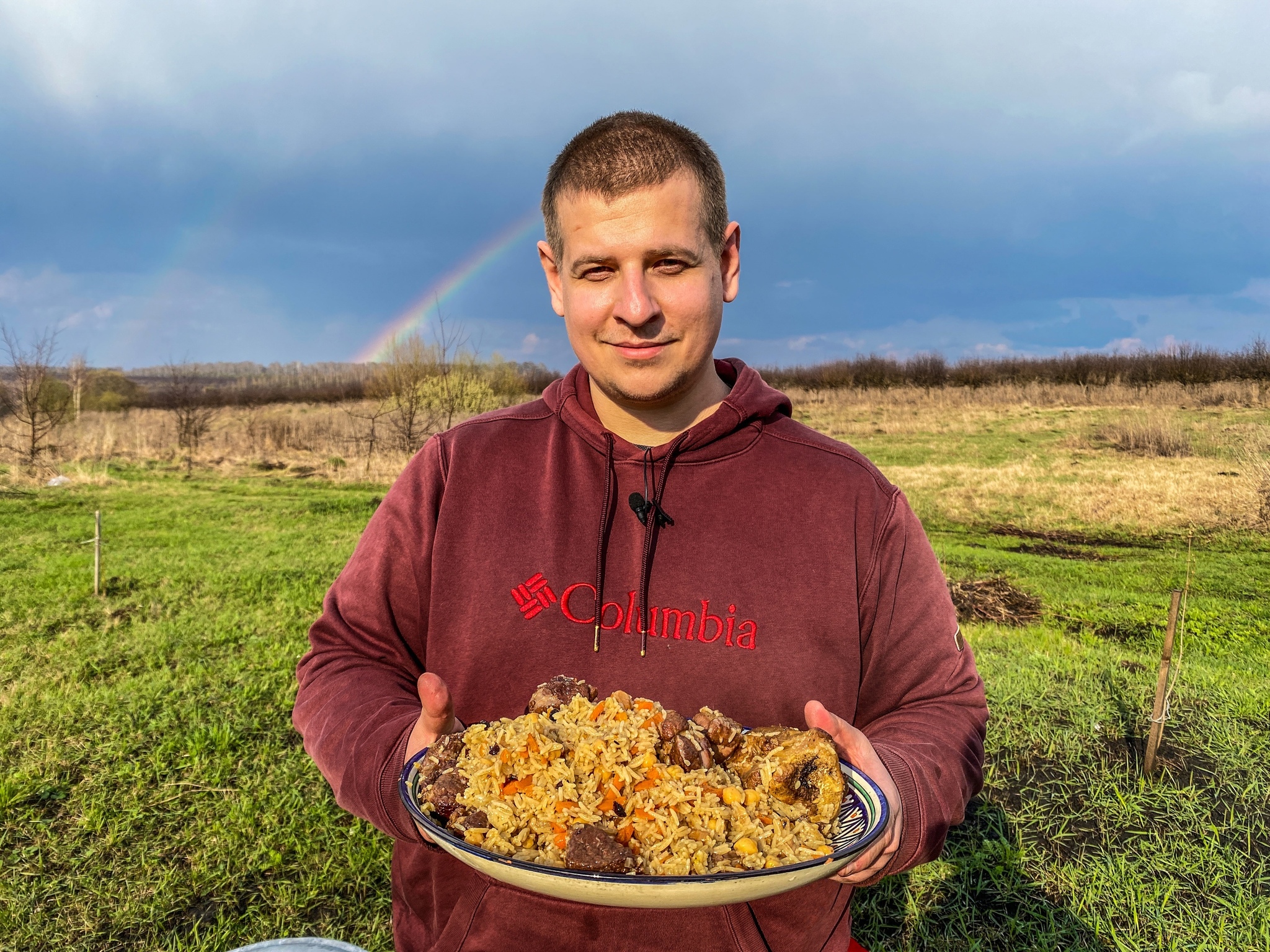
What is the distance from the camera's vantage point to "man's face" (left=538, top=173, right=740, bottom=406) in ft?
6.65

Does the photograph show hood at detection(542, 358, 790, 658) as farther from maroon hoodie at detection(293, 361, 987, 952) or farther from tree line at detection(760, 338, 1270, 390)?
tree line at detection(760, 338, 1270, 390)

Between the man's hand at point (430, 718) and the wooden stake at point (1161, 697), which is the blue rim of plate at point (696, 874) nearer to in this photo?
the man's hand at point (430, 718)

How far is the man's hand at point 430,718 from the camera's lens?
1609 millimetres

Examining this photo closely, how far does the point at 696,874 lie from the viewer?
4.37 feet

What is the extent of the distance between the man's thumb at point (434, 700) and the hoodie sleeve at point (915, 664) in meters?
1.07

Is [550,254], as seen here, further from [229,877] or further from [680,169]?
[229,877]

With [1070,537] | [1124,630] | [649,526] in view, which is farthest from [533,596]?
[1070,537]

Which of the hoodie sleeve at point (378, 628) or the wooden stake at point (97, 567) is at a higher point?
the hoodie sleeve at point (378, 628)

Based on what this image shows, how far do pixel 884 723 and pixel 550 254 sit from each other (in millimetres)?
1662

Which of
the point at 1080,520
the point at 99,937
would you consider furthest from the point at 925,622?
the point at 1080,520

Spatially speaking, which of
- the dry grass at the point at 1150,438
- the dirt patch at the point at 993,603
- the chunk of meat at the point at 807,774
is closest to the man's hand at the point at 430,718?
the chunk of meat at the point at 807,774

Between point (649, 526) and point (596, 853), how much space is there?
0.98 meters

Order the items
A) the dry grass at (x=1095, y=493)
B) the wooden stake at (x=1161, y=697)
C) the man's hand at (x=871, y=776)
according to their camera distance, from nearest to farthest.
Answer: the man's hand at (x=871, y=776), the wooden stake at (x=1161, y=697), the dry grass at (x=1095, y=493)

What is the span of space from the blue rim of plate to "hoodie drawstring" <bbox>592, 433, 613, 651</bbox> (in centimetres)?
61
